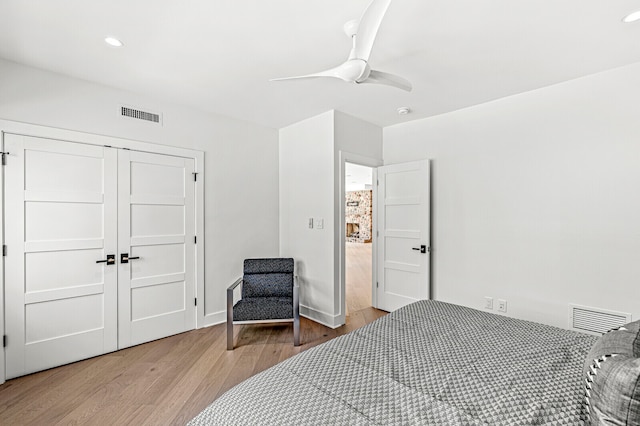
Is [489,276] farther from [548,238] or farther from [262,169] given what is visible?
[262,169]

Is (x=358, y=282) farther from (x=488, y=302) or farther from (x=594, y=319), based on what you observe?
(x=594, y=319)

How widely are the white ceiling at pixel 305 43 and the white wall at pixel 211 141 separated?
0.18 meters

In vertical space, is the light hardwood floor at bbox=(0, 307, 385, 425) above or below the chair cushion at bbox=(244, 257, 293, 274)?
below

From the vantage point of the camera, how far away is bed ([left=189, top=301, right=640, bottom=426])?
1.00 meters

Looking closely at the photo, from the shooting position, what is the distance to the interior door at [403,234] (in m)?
3.65

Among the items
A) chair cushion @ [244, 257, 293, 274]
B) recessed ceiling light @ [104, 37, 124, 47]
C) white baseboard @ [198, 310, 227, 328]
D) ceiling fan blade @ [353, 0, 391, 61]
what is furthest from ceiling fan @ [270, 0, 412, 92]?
white baseboard @ [198, 310, 227, 328]

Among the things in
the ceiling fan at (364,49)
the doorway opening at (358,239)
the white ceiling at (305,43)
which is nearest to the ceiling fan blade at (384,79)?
the ceiling fan at (364,49)

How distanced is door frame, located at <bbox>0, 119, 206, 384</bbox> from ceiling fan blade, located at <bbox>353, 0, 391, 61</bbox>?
2400 millimetres

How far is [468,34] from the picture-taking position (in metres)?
2.02

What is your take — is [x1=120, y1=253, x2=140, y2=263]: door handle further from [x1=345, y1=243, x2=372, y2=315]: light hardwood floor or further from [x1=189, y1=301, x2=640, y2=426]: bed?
[x1=345, y1=243, x2=372, y2=315]: light hardwood floor

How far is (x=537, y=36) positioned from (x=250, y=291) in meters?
3.50

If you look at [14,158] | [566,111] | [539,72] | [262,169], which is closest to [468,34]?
[539,72]

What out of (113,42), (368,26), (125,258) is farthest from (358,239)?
(368,26)

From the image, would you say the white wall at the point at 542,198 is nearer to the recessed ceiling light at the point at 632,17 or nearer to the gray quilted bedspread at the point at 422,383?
the recessed ceiling light at the point at 632,17
